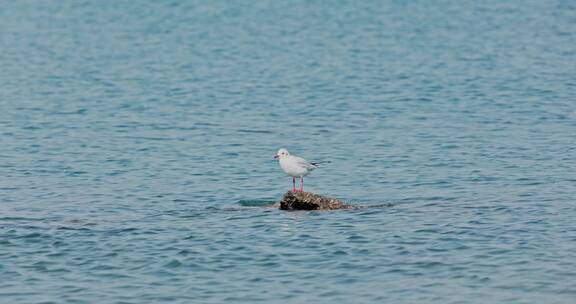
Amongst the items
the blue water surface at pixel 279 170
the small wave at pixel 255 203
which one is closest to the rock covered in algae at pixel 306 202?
the blue water surface at pixel 279 170

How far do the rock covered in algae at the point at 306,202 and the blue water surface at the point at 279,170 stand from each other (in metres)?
0.33

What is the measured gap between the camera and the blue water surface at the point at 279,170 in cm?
1973

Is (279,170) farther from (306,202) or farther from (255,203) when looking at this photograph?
(306,202)

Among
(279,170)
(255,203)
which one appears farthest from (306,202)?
(279,170)

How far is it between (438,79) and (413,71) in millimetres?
2733

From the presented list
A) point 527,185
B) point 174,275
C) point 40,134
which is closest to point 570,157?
point 527,185

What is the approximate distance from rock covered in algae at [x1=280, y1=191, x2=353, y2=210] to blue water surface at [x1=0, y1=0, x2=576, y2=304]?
0.33m

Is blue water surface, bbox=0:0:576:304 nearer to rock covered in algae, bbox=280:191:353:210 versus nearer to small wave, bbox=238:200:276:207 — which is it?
small wave, bbox=238:200:276:207

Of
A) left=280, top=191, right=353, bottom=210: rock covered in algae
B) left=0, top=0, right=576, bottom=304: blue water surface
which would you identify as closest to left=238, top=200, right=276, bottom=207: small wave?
left=0, top=0, right=576, bottom=304: blue water surface

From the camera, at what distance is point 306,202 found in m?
24.0

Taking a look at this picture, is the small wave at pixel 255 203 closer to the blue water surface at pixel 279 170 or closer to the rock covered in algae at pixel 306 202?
the blue water surface at pixel 279 170

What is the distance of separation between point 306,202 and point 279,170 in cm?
639

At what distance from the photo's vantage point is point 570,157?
30281 millimetres

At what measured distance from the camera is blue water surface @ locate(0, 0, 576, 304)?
1973 centimetres
